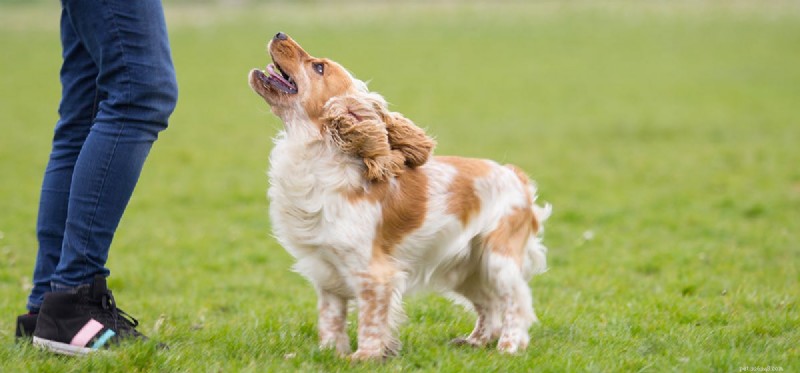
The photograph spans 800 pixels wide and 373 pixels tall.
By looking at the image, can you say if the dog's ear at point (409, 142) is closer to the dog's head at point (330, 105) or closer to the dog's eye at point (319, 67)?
the dog's head at point (330, 105)

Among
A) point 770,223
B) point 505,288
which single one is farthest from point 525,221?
point 770,223

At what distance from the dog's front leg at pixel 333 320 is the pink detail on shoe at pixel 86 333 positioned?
3.44 ft

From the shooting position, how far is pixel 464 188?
4.75m

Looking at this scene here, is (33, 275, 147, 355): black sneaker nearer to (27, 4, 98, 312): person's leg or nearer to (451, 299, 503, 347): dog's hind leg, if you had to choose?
(27, 4, 98, 312): person's leg

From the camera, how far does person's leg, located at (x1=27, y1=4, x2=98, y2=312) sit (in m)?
4.47

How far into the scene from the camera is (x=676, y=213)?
9.37 m

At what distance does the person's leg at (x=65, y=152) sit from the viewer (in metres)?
4.47

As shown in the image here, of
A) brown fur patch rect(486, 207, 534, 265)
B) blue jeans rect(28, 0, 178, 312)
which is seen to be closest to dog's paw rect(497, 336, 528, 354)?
brown fur patch rect(486, 207, 534, 265)

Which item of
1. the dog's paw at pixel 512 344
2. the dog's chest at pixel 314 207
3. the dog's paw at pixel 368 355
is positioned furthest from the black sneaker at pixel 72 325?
the dog's paw at pixel 512 344

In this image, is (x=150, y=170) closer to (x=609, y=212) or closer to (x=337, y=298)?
(x=609, y=212)

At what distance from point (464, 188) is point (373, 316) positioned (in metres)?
0.84

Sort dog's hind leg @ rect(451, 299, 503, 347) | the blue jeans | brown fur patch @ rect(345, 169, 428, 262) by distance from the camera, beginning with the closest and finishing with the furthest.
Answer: the blue jeans → brown fur patch @ rect(345, 169, 428, 262) → dog's hind leg @ rect(451, 299, 503, 347)

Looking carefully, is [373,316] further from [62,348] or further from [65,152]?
[65,152]

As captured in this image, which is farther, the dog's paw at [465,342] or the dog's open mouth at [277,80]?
the dog's paw at [465,342]
